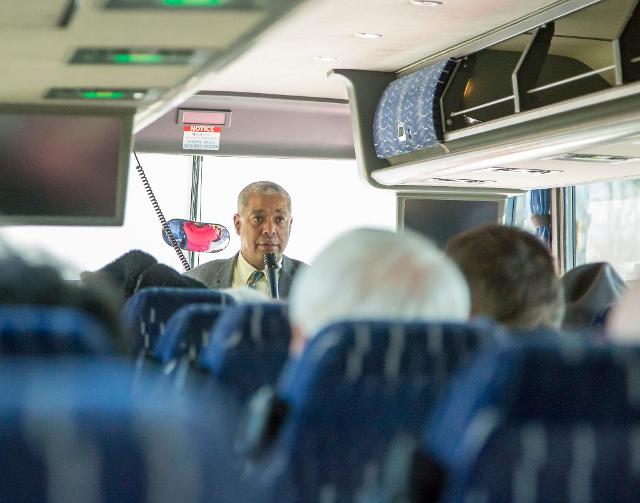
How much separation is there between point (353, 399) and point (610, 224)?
339 inches

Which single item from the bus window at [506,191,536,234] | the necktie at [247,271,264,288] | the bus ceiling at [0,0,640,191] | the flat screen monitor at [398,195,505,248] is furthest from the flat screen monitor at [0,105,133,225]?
the bus window at [506,191,536,234]

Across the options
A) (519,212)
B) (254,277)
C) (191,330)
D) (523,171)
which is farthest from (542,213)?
(191,330)

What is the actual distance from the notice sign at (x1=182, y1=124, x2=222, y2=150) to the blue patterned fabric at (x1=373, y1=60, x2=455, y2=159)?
1.84 meters

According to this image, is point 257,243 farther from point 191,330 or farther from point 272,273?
point 191,330

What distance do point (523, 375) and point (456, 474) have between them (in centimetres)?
19

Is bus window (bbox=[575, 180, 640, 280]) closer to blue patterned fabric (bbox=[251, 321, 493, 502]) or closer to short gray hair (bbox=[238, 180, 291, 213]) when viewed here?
short gray hair (bbox=[238, 180, 291, 213])

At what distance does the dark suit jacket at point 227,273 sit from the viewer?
6515 mm

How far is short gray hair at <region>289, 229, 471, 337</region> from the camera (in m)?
1.96

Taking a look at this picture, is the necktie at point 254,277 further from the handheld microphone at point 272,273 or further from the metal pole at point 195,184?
the metal pole at point 195,184

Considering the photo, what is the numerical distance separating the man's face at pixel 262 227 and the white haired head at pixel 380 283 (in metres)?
4.54

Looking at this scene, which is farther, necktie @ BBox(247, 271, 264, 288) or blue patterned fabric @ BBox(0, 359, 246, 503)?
necktie @ BBox(247, 271, 264, 288)

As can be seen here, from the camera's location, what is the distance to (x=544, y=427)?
1458 millimetres

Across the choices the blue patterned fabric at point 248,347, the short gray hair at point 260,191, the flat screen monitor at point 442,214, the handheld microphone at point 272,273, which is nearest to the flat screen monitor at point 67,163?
the handheld microphone at point 272,273

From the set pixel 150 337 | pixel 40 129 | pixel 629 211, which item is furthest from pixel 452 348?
pixel 629 211
